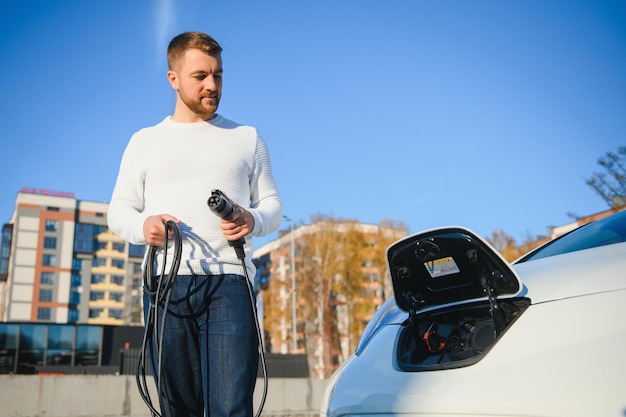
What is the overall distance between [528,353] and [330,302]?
45.6m

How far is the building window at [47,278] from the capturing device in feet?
270

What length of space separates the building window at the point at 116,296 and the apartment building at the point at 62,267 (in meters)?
0.15

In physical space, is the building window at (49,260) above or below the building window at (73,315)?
above

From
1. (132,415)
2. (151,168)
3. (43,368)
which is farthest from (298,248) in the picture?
(151,168)

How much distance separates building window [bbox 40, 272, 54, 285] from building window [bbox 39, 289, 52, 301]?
123 centimetres

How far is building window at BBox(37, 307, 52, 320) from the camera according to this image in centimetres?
8105

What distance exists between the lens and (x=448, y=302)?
5.94ft

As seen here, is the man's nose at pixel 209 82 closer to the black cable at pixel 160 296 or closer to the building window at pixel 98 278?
the black cable at pixel 160 296

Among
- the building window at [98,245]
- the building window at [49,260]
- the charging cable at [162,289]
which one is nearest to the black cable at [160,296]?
the charging cable at [162,289]

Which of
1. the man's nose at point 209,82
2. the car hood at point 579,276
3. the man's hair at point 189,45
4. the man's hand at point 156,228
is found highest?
the man's hair at point 189,45

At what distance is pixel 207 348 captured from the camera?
1.82 metres

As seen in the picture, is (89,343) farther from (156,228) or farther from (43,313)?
(43,313)

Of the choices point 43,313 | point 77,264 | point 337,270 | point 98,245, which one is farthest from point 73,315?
point 337,270

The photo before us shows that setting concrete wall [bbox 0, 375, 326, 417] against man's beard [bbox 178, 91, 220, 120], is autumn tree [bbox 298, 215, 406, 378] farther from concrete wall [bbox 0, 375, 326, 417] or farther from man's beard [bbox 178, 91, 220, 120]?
man's beard [bbox 178, 91, 220, 120]
